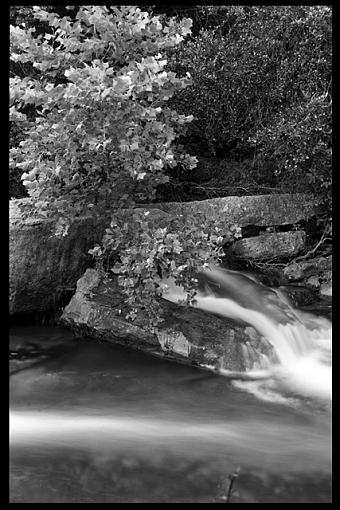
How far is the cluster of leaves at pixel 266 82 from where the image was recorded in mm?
7293

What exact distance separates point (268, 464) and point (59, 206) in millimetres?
3315

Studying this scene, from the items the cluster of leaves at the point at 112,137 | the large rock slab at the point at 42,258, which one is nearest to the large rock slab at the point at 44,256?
the large rock slab at the point at 42,258

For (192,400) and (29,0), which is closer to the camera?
(192,400)

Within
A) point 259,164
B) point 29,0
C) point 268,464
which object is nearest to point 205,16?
point 259,164

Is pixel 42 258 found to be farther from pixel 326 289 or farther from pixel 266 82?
pixel 266 82

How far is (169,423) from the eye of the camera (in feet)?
14.5

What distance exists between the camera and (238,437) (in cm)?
428

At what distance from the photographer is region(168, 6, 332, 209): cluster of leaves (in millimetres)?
7293

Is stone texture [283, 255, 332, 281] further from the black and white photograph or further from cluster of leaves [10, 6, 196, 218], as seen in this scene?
cluster of leaves [10, 6, 196, 218]

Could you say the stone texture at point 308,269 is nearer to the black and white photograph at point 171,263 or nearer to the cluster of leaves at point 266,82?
the black and white photograph at point 171,263

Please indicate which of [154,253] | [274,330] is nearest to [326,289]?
[274,330]

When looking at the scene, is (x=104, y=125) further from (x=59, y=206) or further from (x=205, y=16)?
(x=205, y=16)

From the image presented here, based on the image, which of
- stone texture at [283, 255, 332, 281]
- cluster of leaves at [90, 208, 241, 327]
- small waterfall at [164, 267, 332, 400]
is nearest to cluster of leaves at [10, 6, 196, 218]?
cluster of leaves at [90, 208, 241, 327]

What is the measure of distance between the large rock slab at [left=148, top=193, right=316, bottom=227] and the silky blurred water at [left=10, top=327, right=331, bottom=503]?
2.55m
